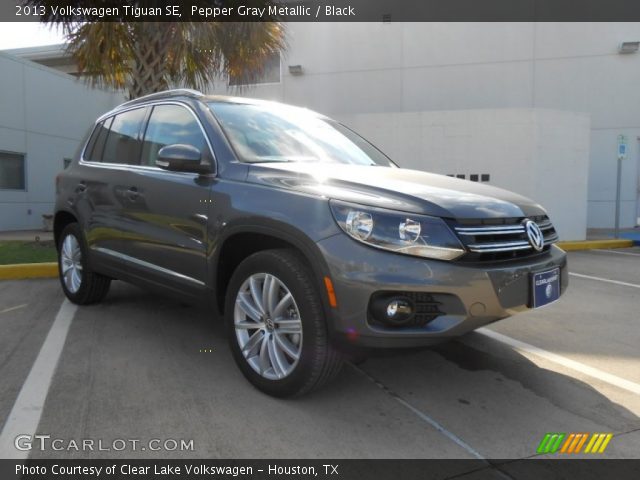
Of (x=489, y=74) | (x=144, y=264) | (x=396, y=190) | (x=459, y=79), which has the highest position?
(x=489, y=74)

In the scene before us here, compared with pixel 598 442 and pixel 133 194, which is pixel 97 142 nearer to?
pixel 133 194

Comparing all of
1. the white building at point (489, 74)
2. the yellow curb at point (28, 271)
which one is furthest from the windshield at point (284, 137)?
the white building at point (489, 74)

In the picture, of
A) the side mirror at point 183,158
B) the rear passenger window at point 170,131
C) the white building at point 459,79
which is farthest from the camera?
the white building at point 459,79

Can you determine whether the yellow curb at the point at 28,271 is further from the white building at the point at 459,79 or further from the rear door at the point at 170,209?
the white building at the point at 459,79

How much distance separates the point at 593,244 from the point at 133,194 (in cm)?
1005

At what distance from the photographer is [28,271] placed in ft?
23.1

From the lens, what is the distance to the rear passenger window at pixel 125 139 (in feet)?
14.3

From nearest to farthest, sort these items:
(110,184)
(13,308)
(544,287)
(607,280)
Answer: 1. (544,287)
2. (110,184)
3. (13,308)
4. (607,280)

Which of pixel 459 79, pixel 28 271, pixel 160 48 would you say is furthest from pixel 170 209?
pixel 459 79

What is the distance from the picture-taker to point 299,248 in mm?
2799

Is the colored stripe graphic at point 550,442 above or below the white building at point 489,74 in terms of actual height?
below

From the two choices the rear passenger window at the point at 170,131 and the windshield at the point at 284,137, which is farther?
the rear passenger window at the point at 170,131
